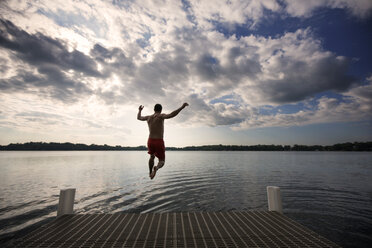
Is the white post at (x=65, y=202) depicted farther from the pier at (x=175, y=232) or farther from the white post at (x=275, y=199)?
the white post at (x=275, y=199)

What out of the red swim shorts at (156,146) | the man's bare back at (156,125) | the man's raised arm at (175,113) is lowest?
the red swim shorts at (156,146)

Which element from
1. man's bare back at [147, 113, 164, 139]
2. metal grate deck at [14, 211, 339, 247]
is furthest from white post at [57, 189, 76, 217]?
man's bare back at [147, 113, 164, 139]

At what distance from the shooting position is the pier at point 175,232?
5.43m

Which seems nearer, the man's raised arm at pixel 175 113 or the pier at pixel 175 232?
the pier at pixel 175 232

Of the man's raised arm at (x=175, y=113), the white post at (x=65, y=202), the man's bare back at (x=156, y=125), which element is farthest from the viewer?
the white post at (x=65, y=202)

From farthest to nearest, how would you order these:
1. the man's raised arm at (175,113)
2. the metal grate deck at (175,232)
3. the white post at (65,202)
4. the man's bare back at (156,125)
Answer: the white post at (65,202)
the man's bare back at (156,125)
the man's raised arm at (175,113)
the metal grate deck at (175,232)

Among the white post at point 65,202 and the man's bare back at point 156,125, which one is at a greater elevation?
the man's bare back at point 156,125

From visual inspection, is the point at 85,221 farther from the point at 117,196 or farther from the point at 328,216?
the point at 328,216

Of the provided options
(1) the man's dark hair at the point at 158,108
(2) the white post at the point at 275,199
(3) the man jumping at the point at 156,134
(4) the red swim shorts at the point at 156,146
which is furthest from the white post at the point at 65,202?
(2) the white post at the point at 275,199

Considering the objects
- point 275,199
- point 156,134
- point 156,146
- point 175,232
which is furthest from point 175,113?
point 275,199

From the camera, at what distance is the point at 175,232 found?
20.4ft

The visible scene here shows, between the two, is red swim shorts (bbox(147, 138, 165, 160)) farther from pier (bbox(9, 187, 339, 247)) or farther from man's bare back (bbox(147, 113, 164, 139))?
pier (bbox(9, 187, 339, 247))

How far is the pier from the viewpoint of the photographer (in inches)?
214

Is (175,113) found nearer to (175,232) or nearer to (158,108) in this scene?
(158,108)
